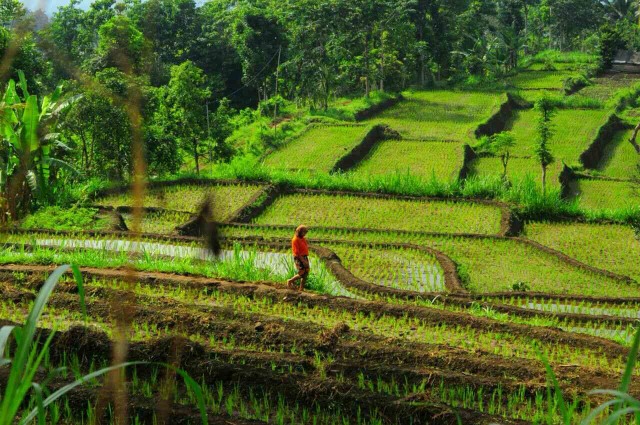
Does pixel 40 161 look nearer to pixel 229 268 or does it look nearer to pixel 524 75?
pixel 229 268

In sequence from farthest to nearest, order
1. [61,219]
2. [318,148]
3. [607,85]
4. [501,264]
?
[607,85] → [318,148] → [61,219] → [501,264]

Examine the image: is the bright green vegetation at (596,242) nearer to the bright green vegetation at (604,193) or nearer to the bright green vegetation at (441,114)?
the bright green vegetation at (604,193)

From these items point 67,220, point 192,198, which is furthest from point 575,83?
point 67,220

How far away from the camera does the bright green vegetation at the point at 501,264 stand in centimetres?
1409

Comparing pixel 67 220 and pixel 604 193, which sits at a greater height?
pixel 67 220

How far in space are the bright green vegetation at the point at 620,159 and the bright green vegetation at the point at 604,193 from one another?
3.45ft

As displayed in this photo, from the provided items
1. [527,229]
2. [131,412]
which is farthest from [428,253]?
[131,412]

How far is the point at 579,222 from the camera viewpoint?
18781 millimetres

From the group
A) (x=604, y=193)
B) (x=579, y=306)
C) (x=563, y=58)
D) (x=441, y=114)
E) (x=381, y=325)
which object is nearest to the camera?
(x=381, y=325)

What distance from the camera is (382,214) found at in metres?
18.5

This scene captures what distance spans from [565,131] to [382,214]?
1469 cm

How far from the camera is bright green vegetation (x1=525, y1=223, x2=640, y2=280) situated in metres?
16.2

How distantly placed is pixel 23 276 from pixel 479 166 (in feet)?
55.4

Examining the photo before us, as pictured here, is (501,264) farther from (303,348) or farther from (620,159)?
(620,159)
